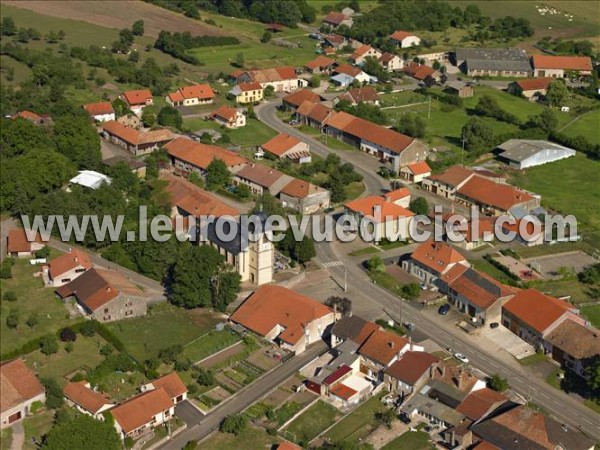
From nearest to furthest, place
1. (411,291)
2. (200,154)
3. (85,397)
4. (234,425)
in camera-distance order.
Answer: (234,425)
(85,397)
(411,291)
(200,154)

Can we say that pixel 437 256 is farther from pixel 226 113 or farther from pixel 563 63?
pixel 563 63

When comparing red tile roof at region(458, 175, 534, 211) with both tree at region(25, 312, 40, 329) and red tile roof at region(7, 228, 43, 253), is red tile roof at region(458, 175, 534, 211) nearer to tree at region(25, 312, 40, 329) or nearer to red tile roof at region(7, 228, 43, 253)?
red tile roof at region(7, 228, 43, 253)

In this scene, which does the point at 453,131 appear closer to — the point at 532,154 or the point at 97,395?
the point at 532,154

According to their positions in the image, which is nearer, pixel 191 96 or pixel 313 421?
pixel 313 421

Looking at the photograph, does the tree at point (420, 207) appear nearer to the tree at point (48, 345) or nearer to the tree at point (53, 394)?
the tree at point (48, 345)

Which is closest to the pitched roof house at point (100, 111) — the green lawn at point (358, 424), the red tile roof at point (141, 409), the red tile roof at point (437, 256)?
the red tile roof at point (437, 256)

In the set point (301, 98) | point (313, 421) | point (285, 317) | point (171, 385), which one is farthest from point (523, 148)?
point (171, 385)
